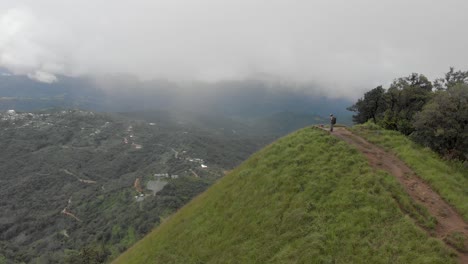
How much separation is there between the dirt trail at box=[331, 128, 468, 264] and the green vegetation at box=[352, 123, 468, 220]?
1.20ft

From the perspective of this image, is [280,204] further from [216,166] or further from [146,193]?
[216,166]

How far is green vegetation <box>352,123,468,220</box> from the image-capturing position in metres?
17.3

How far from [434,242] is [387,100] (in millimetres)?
32366

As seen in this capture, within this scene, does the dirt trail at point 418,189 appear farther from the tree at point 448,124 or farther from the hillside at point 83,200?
the hillside at point 83,200

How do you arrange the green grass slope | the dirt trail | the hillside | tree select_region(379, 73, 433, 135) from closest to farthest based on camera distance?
the green grass slope, the dirt trail, tree select_region(379, 73, 433, 135), the hillside

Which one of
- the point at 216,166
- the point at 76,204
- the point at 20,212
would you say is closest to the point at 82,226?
the point at 76,204

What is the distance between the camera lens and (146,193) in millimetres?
136875

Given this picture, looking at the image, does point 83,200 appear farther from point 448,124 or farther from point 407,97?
point 448,124

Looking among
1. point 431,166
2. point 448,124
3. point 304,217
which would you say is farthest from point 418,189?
point 448,124

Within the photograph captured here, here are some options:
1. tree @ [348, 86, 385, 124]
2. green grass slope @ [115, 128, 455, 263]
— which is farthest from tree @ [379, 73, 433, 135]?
green grass slope @ [115, 128, 455, 263]

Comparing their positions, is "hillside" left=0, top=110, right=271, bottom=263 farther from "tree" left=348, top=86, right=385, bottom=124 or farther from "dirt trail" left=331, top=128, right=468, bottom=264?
"dirt trail" left=331, top=128, right=468, bottom=264

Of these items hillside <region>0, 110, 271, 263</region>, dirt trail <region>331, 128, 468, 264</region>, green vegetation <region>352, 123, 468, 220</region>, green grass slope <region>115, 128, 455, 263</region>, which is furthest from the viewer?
hillside <region>0, 110, 271, 263</region>

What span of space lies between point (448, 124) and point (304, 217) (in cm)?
1379

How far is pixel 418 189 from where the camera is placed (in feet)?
58.6
